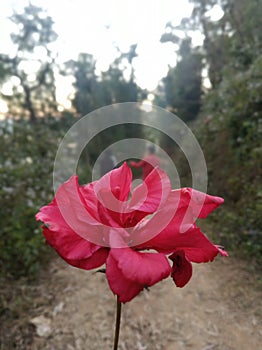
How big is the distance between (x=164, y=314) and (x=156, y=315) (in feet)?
0.20

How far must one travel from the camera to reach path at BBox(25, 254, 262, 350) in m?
1.93

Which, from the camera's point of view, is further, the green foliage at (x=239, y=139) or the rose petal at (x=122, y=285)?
the green foliage at (x=239, y=139)

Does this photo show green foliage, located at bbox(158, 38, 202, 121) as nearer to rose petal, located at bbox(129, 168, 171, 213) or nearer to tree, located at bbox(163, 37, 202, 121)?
tree, located at bbox(163, 37, 202, 121)

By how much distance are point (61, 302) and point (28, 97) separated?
474cm

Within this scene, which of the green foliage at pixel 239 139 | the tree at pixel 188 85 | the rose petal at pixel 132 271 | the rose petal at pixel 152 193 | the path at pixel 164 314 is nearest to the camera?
the rose petal at pixel 132 271

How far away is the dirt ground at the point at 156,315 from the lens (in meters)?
1.94

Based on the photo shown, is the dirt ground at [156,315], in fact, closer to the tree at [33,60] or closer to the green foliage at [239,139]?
the green foliage at [239,139]

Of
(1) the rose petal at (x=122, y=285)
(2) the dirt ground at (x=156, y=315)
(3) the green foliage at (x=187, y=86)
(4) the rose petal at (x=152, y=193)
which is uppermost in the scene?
(3) the green foliage at (x=187, y=86)

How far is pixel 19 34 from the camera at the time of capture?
610 cm

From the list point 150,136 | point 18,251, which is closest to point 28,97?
point 150,136

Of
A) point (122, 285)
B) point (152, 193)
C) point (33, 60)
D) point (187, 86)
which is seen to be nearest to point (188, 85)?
point (187, 86)

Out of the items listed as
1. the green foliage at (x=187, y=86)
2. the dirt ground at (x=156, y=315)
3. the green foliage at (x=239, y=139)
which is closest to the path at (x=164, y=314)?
the dirt ground at (x=156, y=315)

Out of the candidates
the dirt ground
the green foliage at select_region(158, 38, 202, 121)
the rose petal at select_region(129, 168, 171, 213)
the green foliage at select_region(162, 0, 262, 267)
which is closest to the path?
the dirt ground

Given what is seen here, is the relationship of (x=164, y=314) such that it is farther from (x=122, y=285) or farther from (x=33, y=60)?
(x=33, y=60)
